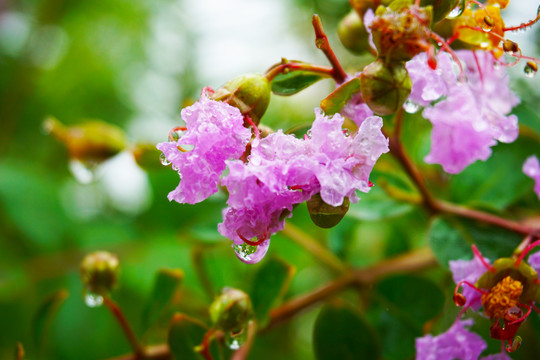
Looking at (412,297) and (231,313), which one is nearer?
(231,313)

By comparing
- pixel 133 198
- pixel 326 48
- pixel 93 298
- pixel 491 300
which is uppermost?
pixel 326 48

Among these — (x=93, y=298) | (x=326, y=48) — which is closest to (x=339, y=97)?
(x=326, y=48)

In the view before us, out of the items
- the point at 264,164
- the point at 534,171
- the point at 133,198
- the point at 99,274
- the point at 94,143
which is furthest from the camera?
the point at 133,198

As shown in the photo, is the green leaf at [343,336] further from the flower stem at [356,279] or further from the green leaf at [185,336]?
the green leaf at [185,336]

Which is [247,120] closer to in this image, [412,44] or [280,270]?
[412,44]

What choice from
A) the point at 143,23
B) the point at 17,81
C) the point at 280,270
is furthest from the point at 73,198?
the point at 280,270

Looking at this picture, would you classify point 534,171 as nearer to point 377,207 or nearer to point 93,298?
point 377,207
